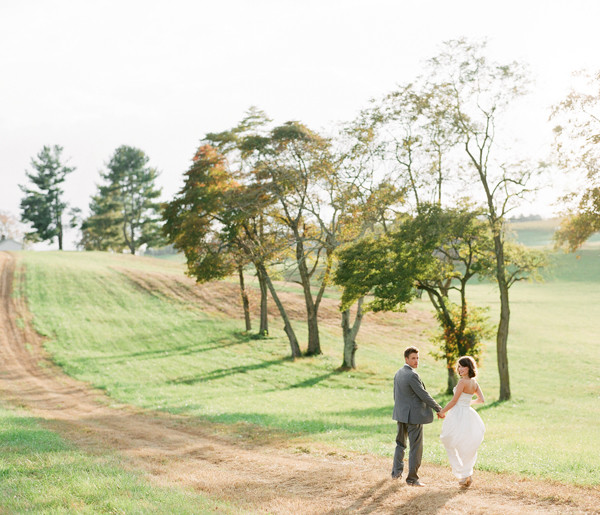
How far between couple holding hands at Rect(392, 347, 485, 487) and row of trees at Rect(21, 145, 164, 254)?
78828mm

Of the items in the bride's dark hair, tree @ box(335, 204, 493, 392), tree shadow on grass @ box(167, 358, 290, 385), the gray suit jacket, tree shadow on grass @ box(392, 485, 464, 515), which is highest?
tree @ box(335, 204, 493, 392)

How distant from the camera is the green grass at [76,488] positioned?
27.2 feet

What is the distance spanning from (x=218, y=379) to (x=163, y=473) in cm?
1973

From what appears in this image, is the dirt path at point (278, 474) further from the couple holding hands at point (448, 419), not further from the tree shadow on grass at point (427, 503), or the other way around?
the couple holding hands at point (448, 419)

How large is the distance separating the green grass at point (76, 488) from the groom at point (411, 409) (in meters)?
3.61

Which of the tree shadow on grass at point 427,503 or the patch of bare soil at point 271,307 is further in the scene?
the patch of bare soil at point 271,307

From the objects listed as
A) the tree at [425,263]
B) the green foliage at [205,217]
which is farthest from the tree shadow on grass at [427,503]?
the green foliage at [205,217]

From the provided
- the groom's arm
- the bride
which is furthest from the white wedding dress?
the groom's arm

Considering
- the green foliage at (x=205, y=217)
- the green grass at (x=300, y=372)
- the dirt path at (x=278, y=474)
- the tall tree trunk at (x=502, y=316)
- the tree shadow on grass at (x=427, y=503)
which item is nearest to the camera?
the tree shadow on grass at (x=427, y=503)

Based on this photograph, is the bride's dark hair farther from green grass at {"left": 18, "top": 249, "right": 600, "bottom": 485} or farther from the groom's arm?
green grass at {"left": 18, "top": 249, "right": 600, "bottom": 485}

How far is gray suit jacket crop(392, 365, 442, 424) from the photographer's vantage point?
10367 mm

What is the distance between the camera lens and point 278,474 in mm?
11469

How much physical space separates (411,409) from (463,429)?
1.01m

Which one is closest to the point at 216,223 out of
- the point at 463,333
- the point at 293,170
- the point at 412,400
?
the point at 293,170
